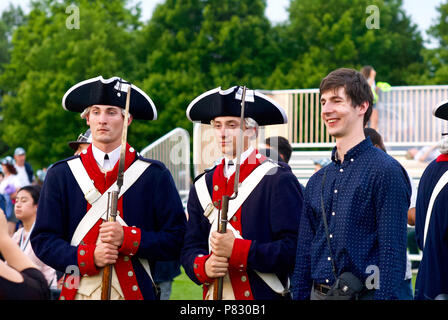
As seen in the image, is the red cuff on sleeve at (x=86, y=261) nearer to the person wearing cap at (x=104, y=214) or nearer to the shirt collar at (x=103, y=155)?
the person wearing cap at (x=104, y=214)

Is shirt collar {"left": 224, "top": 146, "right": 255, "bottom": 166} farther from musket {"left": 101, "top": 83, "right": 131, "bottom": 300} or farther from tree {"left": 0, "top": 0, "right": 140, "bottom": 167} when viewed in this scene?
tree {"left": 0, "top": 0, "right": 140, "bottom": 167}

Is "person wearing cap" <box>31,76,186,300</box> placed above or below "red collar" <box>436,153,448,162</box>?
below

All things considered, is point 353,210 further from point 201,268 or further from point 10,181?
point 10,181

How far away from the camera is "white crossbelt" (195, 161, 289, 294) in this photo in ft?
14.6

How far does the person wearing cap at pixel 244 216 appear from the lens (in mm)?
4301

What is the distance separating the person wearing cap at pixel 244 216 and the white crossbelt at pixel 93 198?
15.4 inches

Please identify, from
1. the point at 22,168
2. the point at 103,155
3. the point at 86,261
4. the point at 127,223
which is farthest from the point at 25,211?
the point at 22,168

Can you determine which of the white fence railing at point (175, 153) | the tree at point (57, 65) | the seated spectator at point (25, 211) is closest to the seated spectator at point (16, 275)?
the seated spectator at point (25, 211)

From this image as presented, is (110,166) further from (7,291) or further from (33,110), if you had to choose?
(33,110)

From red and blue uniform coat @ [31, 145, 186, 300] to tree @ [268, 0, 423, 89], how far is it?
24.5 meters

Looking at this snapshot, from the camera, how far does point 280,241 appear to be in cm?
439

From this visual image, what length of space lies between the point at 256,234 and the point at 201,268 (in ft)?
1.34

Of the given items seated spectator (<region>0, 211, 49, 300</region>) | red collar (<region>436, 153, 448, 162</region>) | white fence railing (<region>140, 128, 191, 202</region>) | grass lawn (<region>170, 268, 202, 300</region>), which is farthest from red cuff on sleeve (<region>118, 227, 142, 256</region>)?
white fence railing (<region>140, 128, 191, 202</region>)

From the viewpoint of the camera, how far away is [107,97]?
187 inches
